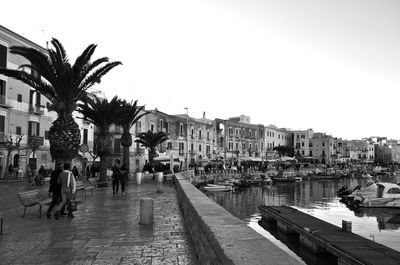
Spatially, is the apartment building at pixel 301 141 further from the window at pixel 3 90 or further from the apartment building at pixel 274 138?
the window at pixel 3 90

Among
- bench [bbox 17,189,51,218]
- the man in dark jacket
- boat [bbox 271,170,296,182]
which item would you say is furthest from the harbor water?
boat [bbox 271,170,296,182]

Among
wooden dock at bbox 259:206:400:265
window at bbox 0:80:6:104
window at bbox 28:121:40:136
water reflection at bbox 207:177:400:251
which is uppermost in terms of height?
window at bbox 0:80:6:104

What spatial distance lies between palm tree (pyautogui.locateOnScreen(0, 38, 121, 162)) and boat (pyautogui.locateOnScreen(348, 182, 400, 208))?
24.3 meters

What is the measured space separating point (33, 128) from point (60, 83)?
2385cm

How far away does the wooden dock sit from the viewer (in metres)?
10.9

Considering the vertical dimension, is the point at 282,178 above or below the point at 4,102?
below

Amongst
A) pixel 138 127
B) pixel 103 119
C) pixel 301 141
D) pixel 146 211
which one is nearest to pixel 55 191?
pixel 146 211

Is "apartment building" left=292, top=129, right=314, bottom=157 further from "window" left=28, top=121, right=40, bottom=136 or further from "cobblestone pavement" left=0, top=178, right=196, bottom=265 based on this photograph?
"cobblestone pavement" left=0, top=178, right=196, bottom=265

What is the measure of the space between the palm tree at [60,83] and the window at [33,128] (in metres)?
22.0

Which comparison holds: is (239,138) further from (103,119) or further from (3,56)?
(103,119)

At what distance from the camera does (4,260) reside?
6.22 meters

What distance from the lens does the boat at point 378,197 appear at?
3060 centimetres

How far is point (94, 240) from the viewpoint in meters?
7.73

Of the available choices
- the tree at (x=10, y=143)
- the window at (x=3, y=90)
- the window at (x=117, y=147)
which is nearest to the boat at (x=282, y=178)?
the window at (x=117, y=147)
